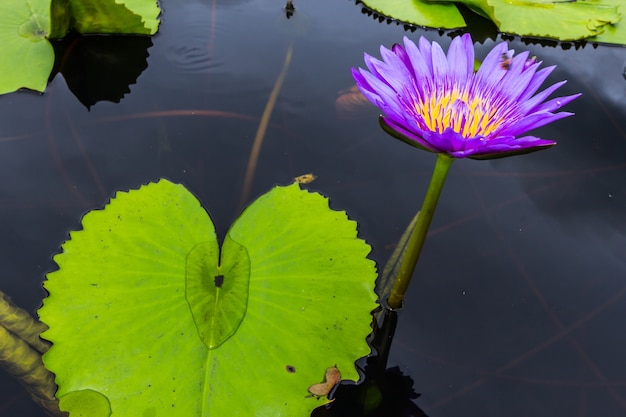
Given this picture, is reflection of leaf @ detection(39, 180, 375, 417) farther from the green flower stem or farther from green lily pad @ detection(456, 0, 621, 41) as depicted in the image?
green lily pad @ detection(456, 0, 621, 41)

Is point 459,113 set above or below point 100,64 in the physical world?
above

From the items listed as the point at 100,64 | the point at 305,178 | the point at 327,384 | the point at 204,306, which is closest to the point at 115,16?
the point at 100,64

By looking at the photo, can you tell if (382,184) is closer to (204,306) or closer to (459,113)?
(459,113)

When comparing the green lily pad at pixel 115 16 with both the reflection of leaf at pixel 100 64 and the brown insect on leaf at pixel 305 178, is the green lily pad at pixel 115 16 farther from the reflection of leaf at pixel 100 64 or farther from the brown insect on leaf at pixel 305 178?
the brown insect on leaf at pixel 305 178

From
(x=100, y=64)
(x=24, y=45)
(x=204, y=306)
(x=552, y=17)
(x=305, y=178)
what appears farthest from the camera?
(x=552, y=17)

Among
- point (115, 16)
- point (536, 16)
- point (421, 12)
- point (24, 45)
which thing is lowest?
point (24, 45)

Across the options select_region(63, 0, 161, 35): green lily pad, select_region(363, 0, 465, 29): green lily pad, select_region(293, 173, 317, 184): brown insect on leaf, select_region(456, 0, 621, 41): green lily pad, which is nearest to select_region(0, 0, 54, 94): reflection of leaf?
select_region(63, 0, 161, 35): green lily pad
